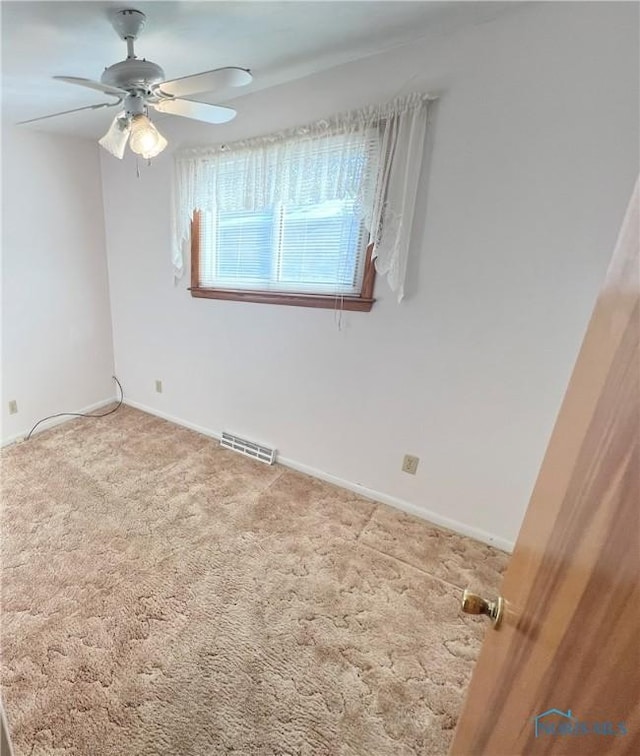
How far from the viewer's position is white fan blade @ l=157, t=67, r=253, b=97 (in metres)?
1.21

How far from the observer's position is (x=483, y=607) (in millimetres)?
674

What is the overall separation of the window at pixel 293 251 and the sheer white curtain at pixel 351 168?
0.8 inches

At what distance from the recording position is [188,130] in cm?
237

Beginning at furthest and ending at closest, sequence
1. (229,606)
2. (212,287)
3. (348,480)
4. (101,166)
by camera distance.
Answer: (101,166), (212,287), (348,480), (229,606)

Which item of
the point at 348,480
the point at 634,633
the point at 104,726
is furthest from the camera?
the point at 348,480

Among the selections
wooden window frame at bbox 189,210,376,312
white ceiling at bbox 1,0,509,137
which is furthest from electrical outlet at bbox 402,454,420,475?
white ceiling at bbox 1,0,509,137

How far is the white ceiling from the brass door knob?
1912 millimetres

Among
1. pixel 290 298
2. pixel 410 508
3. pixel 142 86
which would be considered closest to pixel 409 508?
pixel 410 508

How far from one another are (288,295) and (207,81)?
1104 mm

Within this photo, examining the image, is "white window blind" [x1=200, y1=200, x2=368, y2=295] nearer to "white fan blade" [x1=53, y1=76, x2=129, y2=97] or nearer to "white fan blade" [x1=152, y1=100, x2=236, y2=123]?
"white fan blade" [x1=152, y1=100, x2=236, y2=123]

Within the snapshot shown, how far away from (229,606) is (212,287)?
1971 mm

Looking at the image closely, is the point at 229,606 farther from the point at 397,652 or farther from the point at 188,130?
the point at 188,130

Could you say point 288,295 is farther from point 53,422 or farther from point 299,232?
point 53,422

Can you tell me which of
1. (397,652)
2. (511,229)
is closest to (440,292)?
(511,229)
